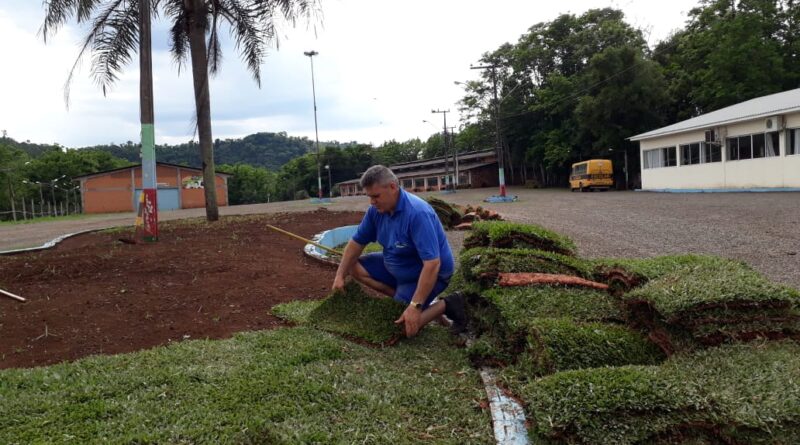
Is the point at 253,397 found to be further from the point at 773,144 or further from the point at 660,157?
the point at 660,157

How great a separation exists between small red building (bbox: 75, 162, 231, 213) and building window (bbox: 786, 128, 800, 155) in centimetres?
3543

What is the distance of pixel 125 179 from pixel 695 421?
1773 inches

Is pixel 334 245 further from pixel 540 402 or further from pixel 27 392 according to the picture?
pixel 540 402

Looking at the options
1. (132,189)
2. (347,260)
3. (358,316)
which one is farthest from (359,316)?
(132,189)

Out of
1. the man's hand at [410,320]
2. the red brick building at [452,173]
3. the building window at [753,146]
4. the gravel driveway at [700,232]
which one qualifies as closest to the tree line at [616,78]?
the red brick building at [452,173]

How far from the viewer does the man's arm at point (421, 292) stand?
366cm

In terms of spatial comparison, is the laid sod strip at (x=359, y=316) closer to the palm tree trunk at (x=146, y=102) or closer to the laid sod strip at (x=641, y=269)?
the laid sod strip at (x=641, y=269)

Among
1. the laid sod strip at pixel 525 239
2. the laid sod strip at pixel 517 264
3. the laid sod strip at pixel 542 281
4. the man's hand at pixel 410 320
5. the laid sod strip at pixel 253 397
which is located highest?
the laid sod strip at pixel 525 239

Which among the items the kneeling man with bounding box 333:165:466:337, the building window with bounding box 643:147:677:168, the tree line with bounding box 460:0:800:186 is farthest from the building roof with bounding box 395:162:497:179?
the kneeling man with bounding box 333:165:466:337

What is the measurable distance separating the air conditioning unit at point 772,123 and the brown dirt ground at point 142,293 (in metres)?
19.3

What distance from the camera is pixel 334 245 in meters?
9.94

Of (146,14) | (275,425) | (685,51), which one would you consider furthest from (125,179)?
(275,425)

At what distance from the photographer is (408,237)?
3.96 metres

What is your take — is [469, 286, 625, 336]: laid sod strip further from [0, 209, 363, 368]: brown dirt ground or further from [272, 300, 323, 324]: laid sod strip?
[0, 209, 363, 368]: brown dirt ground
